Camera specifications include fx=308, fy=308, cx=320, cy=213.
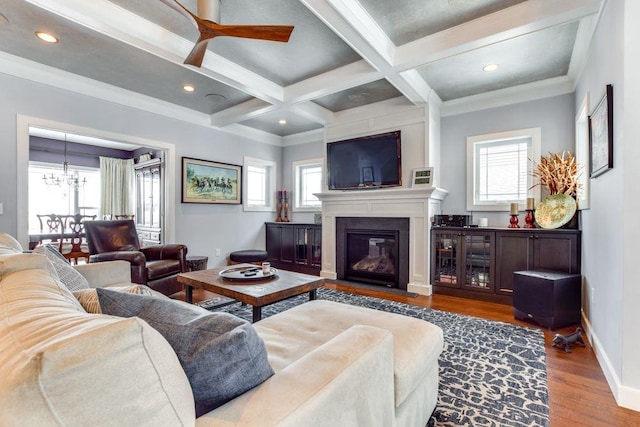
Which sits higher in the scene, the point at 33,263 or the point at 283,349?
the point at 33,263

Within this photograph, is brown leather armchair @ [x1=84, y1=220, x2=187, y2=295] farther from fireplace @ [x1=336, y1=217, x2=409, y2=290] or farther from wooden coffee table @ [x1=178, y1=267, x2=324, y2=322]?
fireplace @ [x1=336, y1=217, x2=409, y2=290]

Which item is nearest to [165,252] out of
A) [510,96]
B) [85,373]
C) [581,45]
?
[85,373]

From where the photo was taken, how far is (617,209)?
73.7 inches

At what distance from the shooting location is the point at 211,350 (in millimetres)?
749

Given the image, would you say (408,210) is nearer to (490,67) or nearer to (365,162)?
(365,162)

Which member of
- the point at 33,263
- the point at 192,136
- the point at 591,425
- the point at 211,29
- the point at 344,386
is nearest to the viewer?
the point at 344,386

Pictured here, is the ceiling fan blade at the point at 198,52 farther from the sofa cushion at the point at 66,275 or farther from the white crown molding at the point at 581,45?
the white crown molding at the point at 581,45

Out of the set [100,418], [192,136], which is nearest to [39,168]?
[192,136]

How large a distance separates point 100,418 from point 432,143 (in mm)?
4284

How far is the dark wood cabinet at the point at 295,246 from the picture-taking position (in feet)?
17.4

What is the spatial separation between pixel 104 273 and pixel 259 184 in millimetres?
3726

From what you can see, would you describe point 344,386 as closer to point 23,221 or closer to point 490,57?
point 490,57

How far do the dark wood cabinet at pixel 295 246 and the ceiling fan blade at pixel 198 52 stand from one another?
3.25 metres

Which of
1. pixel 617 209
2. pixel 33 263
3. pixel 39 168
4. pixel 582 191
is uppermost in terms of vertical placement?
pixel 39 168
